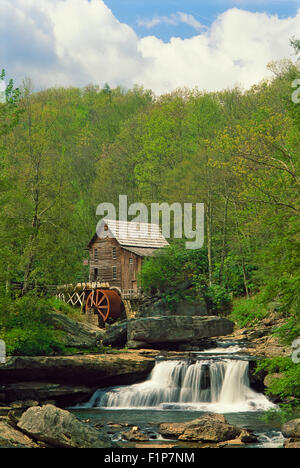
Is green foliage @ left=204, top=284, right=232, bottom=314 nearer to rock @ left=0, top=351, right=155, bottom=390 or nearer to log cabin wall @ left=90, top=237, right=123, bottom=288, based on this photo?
log cabin wall @ left=90, top=237, right=123, bottom=288

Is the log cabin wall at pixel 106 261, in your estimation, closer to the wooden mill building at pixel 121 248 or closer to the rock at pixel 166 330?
the wooden mill building at pixel 121 248

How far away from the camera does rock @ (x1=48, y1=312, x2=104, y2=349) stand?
70.9 ft

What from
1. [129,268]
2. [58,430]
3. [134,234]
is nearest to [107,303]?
[129,268]

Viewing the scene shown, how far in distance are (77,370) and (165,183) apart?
82.1 feet

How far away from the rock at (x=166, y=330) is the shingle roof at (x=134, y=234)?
16.6 meters

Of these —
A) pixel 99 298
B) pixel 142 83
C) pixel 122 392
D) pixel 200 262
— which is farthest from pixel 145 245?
pixel 142 83

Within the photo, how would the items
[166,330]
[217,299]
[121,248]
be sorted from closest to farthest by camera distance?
[166,330]
[217,299]
[121,248]

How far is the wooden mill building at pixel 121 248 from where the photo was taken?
136ft

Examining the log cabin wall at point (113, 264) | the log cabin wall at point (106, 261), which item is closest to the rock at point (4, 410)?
the log cabin wall at point (113, 264)

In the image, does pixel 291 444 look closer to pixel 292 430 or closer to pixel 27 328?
pixel 292 430

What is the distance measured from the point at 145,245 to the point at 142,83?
29.7m

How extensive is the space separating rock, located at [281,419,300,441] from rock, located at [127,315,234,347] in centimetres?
1238

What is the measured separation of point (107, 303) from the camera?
3900 centimetres
